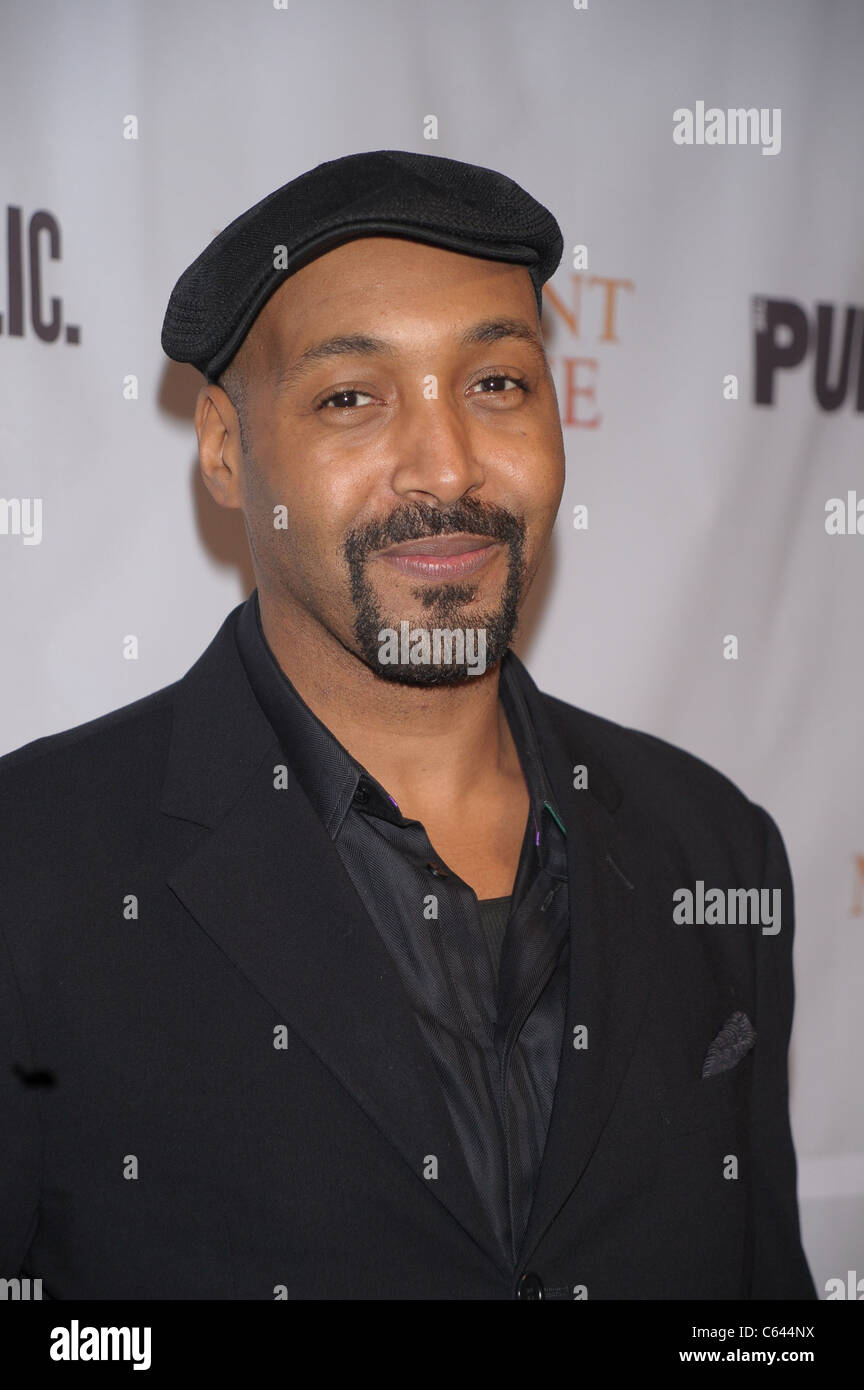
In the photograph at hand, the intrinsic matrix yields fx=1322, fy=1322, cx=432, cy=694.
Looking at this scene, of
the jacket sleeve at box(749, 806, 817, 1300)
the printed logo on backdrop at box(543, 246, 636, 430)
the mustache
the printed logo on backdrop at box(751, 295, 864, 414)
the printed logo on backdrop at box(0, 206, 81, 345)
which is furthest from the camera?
the printed logo on backdrop at box(751, 295, 864, 414)

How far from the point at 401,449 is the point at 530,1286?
34.8 inches

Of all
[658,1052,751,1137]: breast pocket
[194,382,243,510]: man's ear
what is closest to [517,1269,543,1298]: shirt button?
[658,1052,751,1137]: breast pocket

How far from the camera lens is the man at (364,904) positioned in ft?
4.43

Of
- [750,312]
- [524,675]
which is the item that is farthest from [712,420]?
[524,675]

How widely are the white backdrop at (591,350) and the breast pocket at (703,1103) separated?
856mm

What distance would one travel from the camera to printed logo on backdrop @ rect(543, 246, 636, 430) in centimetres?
225

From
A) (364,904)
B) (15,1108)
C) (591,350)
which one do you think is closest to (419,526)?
(364,904)

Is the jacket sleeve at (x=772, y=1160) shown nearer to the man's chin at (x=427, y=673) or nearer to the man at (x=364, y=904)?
the man at (x=364, y=904)

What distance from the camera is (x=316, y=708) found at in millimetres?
1597

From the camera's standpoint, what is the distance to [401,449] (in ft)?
4.73

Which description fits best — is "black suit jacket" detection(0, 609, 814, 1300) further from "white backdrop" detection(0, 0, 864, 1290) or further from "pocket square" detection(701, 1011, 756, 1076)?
"white backdrop" detection(0, 0, 864, 1290)

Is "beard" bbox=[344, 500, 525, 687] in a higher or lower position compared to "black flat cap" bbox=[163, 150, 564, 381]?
lower

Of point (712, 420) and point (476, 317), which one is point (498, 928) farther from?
point (712, 420)

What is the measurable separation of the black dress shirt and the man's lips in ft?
0.69
